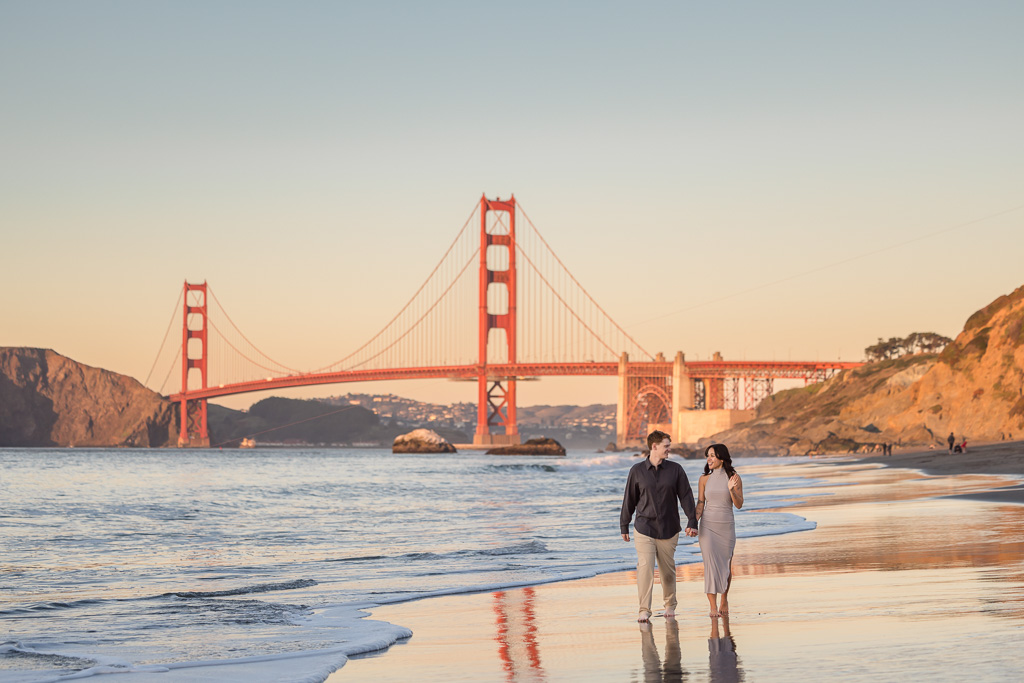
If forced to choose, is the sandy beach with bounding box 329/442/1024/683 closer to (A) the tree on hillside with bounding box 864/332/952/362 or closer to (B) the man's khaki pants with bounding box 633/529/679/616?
(B) the man's khaki pants with bounding box 633/529/679/616

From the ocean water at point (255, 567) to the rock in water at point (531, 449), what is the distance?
5535cm

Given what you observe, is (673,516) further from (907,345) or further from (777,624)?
(907,345)

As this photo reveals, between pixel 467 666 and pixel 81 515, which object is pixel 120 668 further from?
pixel 81 515

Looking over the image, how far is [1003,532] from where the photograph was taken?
11.5 metres

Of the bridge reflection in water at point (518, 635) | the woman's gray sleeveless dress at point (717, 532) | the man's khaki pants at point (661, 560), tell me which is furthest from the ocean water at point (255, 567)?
the woman's gray sleeveless dress at point (717, 532)

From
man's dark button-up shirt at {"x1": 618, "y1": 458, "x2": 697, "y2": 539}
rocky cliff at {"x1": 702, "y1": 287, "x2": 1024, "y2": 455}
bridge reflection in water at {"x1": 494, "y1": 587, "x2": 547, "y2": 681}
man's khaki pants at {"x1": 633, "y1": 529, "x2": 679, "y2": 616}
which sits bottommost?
bridge reflection in water at {"x1": 494, "y1": 587, "x2": 547, "y2": 681}

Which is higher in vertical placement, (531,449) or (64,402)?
(64,402)

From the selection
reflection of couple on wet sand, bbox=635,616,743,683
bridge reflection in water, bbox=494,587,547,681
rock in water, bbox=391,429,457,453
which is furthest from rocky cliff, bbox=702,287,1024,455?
reflection of couple on wet sand, bbox=635,616,743,683

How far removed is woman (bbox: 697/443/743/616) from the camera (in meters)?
7.35

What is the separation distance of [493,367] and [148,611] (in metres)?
75.7

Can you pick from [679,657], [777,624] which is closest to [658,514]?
[777,624]

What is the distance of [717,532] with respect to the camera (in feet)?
24.5

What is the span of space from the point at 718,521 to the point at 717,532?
0.25 feet

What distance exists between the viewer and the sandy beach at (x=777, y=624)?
5.51 metres
